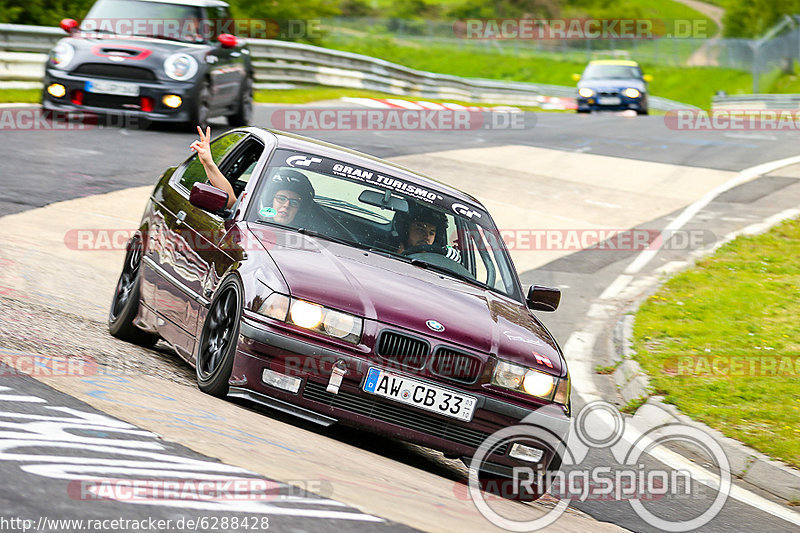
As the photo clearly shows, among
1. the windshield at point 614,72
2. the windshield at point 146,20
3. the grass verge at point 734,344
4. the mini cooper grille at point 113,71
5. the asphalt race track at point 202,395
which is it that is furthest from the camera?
the windshield at point 614,72

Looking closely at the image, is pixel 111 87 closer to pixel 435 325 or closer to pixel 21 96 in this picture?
pixel 21 96

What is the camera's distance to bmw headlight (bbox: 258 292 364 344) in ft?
19.0

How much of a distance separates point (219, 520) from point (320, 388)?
1.85 m

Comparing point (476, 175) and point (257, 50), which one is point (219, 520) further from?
point (257, 50)

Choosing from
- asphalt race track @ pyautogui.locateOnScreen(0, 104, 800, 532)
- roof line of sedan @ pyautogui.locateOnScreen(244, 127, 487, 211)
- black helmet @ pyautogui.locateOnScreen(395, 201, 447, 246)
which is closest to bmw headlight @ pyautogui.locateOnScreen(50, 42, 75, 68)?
asphalt race track @ pyautogui.locateOnScreen(0, 104, 800, 532)

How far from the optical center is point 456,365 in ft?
19.2

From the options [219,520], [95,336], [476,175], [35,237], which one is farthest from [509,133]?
[219,520]

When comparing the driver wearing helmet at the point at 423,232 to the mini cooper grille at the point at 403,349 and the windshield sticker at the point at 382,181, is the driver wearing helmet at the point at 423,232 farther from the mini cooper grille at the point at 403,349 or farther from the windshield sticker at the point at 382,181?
the mini cooper grille at the point at 403,349

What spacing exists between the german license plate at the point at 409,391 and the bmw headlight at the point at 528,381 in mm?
286

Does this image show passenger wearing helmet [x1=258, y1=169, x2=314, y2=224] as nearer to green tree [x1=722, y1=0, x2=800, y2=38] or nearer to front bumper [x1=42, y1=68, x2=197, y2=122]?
front bumper [x1=42, y1=68, x2=197, y2=122]

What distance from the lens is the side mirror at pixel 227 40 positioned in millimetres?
17984

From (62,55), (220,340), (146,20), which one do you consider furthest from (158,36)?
(220,340)

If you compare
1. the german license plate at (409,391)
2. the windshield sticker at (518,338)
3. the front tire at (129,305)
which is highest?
the windshield sticker at (518,338)

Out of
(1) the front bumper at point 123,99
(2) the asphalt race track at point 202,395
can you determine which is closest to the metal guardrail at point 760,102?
(2) the asphalt race track at point 202,395
